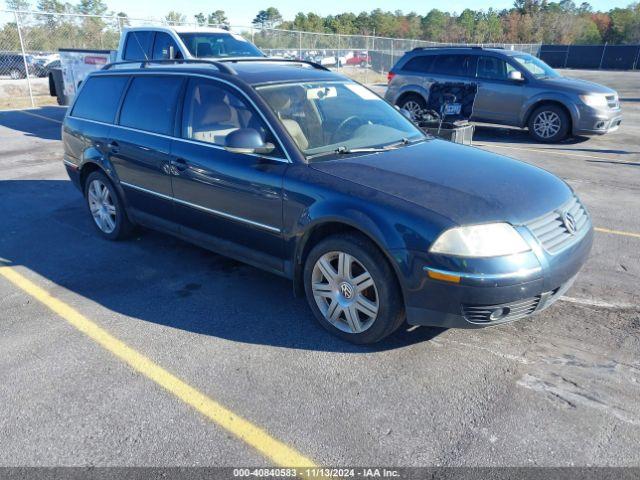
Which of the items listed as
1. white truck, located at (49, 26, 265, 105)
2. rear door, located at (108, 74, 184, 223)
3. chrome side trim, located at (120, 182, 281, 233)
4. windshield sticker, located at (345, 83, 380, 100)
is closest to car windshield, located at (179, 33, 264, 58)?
white truck, located at (49, 26, 265, 105)

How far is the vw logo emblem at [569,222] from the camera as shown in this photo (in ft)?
11.0

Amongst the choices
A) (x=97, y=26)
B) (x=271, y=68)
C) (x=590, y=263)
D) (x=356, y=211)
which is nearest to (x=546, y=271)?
(x=356, y=211)

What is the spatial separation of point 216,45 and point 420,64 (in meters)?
4.65

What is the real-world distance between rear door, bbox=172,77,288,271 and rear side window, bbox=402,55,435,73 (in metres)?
8.74

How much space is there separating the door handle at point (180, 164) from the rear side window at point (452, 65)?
29.2 ft

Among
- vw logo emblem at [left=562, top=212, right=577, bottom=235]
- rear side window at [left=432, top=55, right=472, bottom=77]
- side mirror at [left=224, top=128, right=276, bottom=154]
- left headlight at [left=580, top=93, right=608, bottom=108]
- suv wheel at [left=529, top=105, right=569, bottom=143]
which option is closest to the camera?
vw logo emblem at [left=562, top=212, right=577, bottom=235]

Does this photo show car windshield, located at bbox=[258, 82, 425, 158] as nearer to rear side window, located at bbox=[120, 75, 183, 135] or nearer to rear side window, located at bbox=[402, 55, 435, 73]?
rear side window, located at bbox=[120, 75, 183, 135]

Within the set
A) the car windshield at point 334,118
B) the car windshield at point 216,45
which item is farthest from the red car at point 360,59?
the car windshield at point 334,118

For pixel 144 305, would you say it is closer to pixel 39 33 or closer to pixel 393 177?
pixel 393 177

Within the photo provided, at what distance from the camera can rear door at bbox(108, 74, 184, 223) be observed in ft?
15.0

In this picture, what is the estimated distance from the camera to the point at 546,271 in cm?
310

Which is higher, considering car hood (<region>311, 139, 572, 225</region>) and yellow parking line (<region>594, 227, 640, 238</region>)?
car hood (<region>311, 139, 572, 225</region>)

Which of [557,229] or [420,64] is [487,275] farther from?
[420,64]

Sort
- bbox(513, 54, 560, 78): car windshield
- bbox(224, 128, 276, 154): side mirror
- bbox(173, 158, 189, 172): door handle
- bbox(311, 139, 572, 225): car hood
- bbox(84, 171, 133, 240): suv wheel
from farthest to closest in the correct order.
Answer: bbox(513, 54, 560, 78): car windshield < bbox(84, 171, 133, 240): suv wheel < bbox(173, 158, 189, 172): door handle < bbox(224, 128, 276, 154): side mirror < bbox(311, 139, 572, 225): car hood
